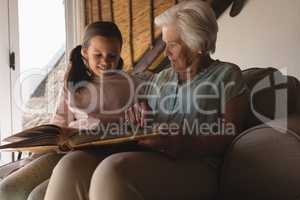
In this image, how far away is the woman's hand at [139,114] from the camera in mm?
1410

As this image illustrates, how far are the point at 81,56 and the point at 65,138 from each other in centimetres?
57

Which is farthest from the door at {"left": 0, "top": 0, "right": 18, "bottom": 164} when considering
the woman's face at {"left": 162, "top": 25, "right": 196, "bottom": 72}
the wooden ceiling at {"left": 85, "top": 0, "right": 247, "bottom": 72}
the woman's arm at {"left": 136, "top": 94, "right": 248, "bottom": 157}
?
the woman's arm at {"left": 136, "top": 94, "right": 248, "bottom": 157}

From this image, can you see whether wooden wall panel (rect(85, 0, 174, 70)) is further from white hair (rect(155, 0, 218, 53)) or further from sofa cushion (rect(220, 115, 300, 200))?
sofa cushion (rect(220, 115, 300, 200))

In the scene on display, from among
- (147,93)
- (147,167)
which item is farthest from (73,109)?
(147,167)

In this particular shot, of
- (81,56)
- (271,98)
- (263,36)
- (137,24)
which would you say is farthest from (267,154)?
(137,24)

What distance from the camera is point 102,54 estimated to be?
1564 millimetres

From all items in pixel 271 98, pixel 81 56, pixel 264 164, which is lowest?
pixel 264 164

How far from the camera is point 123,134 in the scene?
3.63 feet

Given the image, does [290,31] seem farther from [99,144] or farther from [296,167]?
[99,144]

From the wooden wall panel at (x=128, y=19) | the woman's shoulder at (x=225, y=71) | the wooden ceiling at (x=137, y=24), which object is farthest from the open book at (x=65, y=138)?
the wooden wall panel at (x=128, y=19)

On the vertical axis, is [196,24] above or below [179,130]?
above

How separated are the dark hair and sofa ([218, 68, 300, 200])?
0.55 metres

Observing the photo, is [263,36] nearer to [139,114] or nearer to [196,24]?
[196,24]

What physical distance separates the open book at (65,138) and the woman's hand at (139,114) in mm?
227
